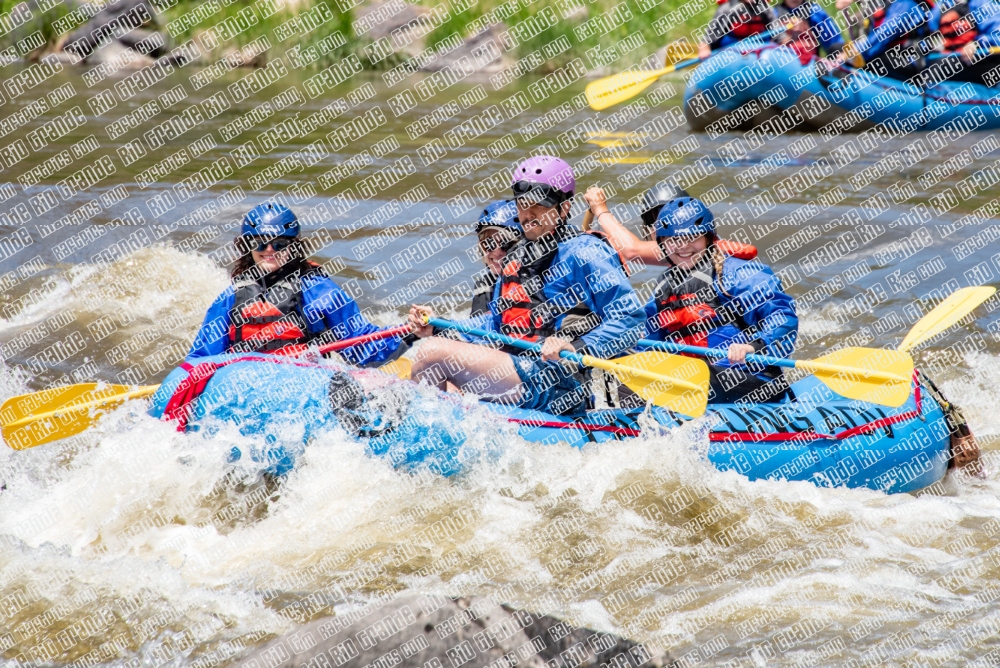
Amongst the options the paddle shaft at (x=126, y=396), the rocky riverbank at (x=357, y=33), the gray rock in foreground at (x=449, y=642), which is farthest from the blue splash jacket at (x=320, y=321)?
the rocky riverbank at (x=357, y=33)

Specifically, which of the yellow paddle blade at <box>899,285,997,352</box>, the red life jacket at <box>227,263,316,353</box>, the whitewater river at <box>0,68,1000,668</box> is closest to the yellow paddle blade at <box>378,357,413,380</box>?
the red life jacket at <box>227,263,316,353</box>

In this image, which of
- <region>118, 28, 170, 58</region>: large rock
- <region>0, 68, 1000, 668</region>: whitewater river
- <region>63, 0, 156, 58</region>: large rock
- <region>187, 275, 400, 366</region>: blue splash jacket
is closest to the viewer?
<region>0, 68, 1000, 668</region>: whitewater river

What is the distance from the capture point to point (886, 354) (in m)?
4.98

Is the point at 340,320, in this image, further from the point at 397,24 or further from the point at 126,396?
the point at 397,24

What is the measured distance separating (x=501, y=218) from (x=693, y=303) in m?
0.96

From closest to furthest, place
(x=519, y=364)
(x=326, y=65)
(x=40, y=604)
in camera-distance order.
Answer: (x=40, y=604), (x=519, y=364), (x=326, y=65)

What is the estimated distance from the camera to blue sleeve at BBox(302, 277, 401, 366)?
203 inches

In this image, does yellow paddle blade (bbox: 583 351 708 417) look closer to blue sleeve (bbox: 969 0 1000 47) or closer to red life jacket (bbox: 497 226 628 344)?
red life jacket (bbox: 497 226 628 344)

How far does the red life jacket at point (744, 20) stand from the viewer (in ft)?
37.7

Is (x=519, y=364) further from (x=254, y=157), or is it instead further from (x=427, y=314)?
(x=254, y=157)

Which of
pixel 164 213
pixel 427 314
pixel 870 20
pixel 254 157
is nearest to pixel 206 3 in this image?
pixel 254 157

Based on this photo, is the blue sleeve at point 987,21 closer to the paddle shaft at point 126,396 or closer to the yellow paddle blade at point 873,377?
the yellow paddle blade at point 873,377

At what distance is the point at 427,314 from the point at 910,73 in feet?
26.0

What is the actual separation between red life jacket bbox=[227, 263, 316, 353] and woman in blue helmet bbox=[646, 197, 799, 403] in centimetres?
167
